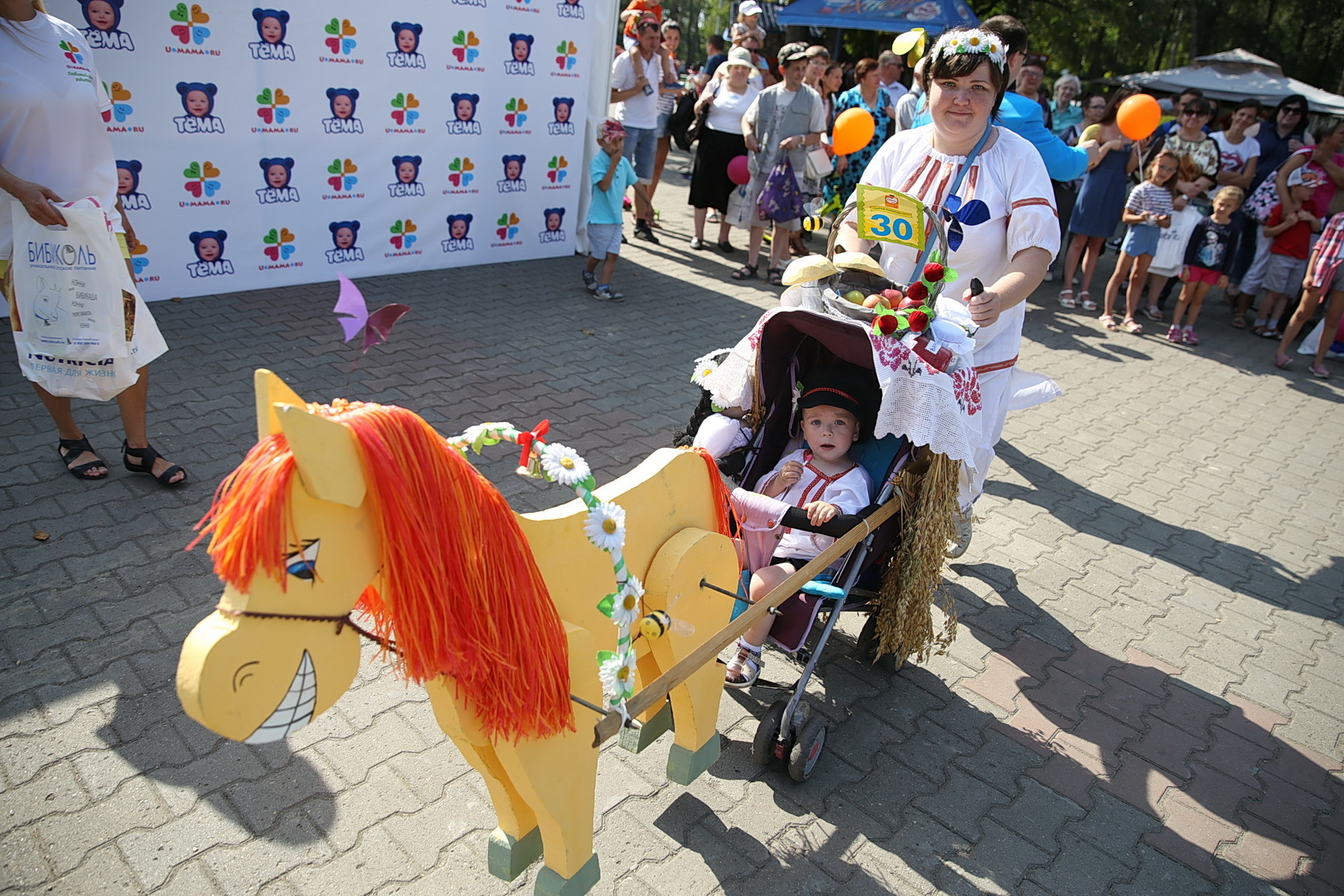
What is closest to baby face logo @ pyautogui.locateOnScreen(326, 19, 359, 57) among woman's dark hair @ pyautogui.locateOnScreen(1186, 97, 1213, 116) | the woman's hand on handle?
the woman's hand on handle

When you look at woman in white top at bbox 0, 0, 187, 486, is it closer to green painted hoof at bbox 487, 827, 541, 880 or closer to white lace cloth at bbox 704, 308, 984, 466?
green painted hoof at bbox 487, 827, 541, 880

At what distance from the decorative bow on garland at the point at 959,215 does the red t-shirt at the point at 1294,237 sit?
25.0ft

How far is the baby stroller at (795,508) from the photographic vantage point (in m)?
3.00

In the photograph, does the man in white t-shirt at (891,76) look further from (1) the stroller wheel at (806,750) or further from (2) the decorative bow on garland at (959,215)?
(1) the stroller wheel at (806,750)

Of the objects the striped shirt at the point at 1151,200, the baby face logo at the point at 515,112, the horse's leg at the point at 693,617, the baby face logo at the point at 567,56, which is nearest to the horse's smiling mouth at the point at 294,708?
the horse's leg at the point at 693,617

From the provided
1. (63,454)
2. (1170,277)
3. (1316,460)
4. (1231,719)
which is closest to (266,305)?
(63,454)

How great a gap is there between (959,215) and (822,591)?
5.25 ft

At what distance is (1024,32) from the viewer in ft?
13.5

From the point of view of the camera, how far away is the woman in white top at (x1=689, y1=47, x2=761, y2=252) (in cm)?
916

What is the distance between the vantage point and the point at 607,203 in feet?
24.4

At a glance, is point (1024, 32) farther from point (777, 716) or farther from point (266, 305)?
point (266, 305)

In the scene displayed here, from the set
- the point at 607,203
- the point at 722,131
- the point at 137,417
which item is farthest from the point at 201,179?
the point at 722,131

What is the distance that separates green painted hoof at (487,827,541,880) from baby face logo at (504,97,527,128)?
689 centimetres

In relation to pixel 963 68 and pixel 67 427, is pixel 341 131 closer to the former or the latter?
pixel 67 427
